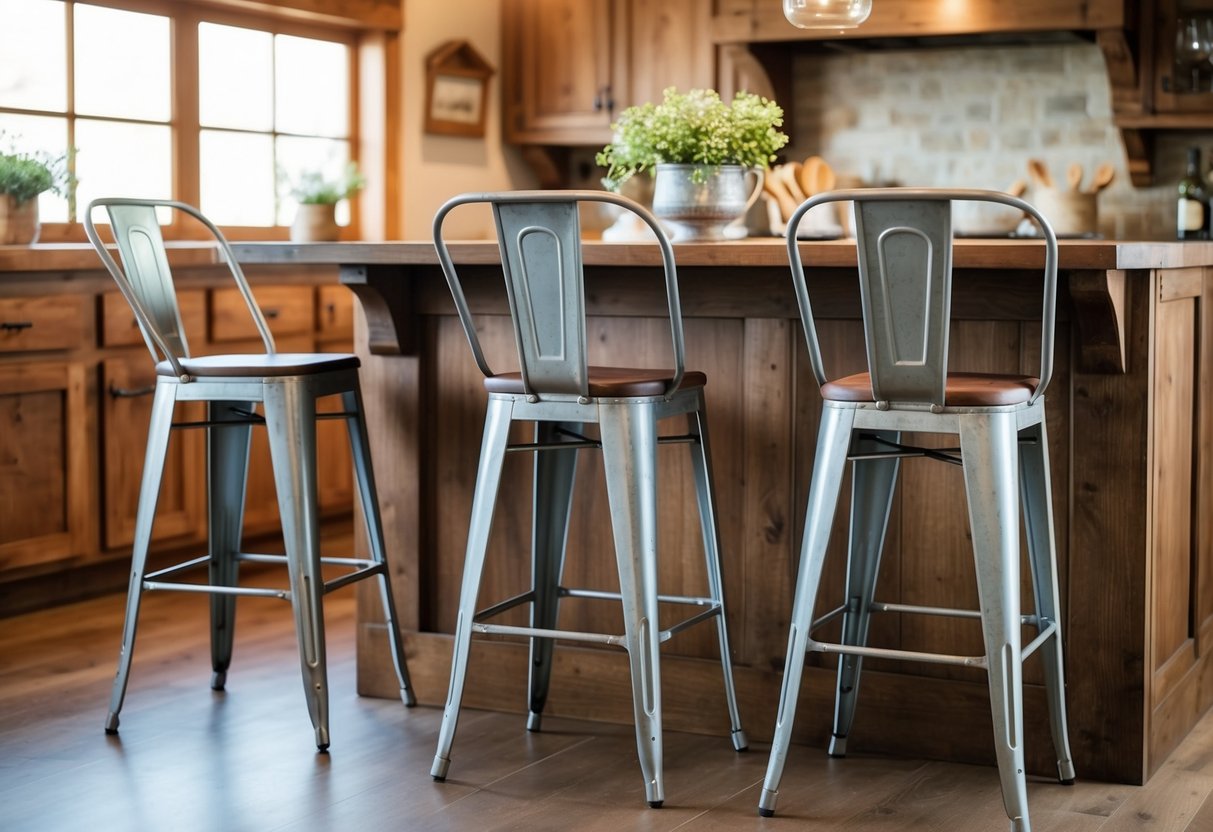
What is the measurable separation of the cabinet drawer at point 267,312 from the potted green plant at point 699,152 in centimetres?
179

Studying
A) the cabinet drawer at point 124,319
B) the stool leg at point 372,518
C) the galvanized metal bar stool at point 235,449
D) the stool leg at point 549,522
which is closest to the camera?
the galvanized metal bar stool at point 235,449

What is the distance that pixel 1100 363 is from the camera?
8.91ft

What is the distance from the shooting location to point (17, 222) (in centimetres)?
413

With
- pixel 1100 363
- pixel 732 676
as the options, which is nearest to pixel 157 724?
pixel 732 676

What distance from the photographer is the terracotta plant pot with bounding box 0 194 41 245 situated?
4.11 metres

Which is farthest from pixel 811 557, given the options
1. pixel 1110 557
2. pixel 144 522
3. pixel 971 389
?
pixel 144 522

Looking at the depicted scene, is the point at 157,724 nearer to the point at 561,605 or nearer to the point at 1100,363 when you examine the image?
the point at 561,605

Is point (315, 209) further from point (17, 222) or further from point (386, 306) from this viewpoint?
point (386, 306)

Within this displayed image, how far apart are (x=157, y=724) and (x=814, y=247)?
1621 mm

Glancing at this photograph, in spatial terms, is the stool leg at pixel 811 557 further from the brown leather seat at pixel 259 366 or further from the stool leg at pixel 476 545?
the brown leather seat at pixel 259 366

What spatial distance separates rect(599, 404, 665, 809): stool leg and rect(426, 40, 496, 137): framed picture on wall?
332 cm

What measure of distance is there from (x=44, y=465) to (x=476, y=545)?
188 cm

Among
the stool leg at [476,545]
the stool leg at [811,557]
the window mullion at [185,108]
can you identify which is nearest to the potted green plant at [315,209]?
the window mullion at [185,108]

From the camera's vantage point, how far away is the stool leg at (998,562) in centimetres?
244
